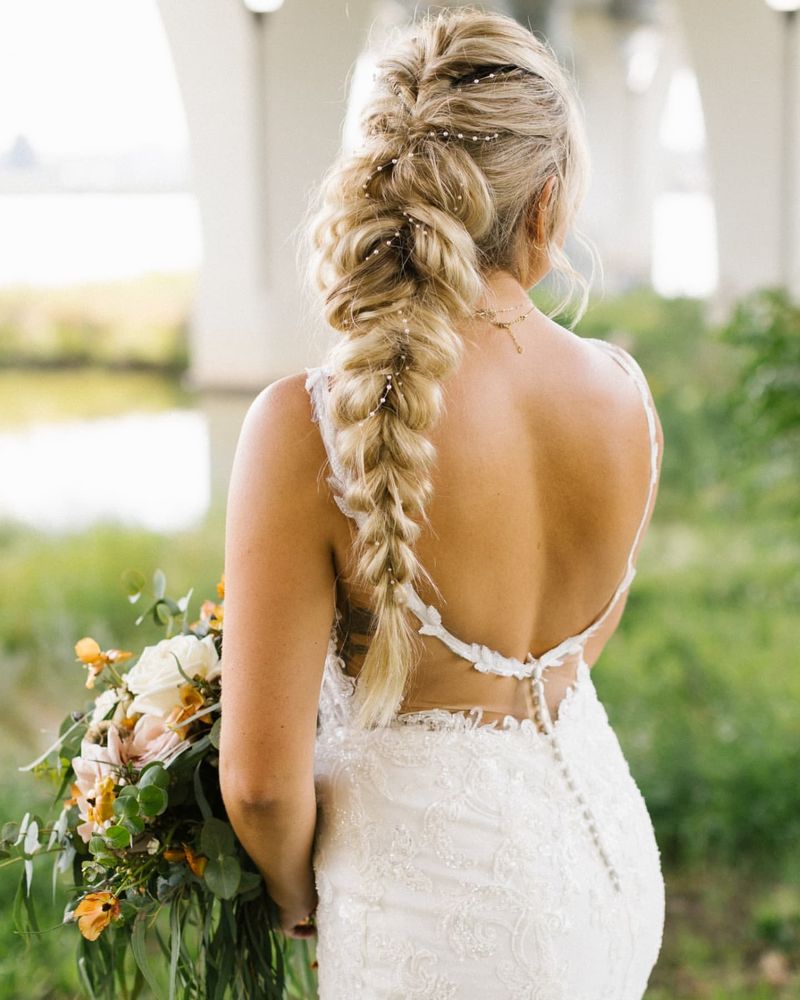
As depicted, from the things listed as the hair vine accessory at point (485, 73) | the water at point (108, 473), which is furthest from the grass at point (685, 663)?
the hair vine accessory at point (485, 73)

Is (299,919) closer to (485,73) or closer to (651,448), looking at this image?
(651,448)

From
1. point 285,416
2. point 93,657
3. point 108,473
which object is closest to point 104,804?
point 93,657

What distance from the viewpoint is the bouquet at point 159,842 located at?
145cm

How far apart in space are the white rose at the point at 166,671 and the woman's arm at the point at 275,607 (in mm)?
164

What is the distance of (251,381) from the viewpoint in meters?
5.12

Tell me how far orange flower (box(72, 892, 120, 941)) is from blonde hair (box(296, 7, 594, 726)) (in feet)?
1.45

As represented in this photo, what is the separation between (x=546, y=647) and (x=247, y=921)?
1.91 ft

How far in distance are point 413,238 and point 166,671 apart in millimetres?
672

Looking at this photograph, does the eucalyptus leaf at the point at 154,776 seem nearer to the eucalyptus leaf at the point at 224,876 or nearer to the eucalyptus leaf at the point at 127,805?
the eucalyptus leaf at the point at 127,805

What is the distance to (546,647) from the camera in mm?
1558

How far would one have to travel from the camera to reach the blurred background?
3760 mm

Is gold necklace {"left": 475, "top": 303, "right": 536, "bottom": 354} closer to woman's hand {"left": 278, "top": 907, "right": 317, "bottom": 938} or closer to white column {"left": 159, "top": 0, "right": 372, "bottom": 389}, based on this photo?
woman's hand {"left": 278, "top": 907, "right": 317, "bottom": 938}

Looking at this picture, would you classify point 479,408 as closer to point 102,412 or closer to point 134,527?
point 134,527

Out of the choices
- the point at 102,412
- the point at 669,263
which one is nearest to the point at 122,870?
the point at 102,412
